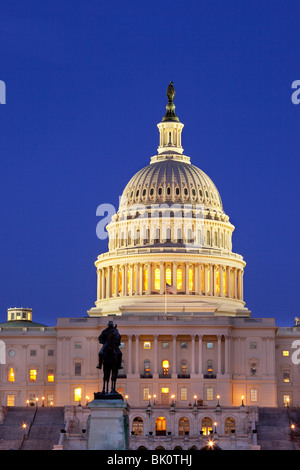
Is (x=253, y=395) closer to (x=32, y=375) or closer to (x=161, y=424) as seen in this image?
(x=161, y=424)

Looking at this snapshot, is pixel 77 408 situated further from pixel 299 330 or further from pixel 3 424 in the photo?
pixel 299 330

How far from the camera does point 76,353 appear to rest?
189 metres

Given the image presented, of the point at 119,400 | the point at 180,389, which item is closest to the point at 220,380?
the point at 180,389

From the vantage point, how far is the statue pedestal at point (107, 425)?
79.9 meters

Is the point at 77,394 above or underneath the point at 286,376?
underneath

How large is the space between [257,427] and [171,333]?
31.0 meters

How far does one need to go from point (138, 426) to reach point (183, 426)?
527 cm

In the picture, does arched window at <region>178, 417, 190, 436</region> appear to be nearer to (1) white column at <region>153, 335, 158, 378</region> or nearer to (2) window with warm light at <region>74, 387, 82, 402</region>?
(1) white column at <region>153, 335, 158, 378</region>

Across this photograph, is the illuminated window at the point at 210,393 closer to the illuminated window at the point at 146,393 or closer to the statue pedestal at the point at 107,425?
the illuminated window at the point at 146,393

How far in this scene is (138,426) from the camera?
164 metres

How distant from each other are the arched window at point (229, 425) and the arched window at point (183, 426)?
14.9ft

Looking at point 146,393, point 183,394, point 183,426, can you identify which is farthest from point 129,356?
point 183,426

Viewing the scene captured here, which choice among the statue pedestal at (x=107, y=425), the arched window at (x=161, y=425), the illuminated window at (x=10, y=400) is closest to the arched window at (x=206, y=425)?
the arched window at (x=161, y=425)

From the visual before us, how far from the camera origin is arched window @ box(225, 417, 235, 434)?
162250mm
